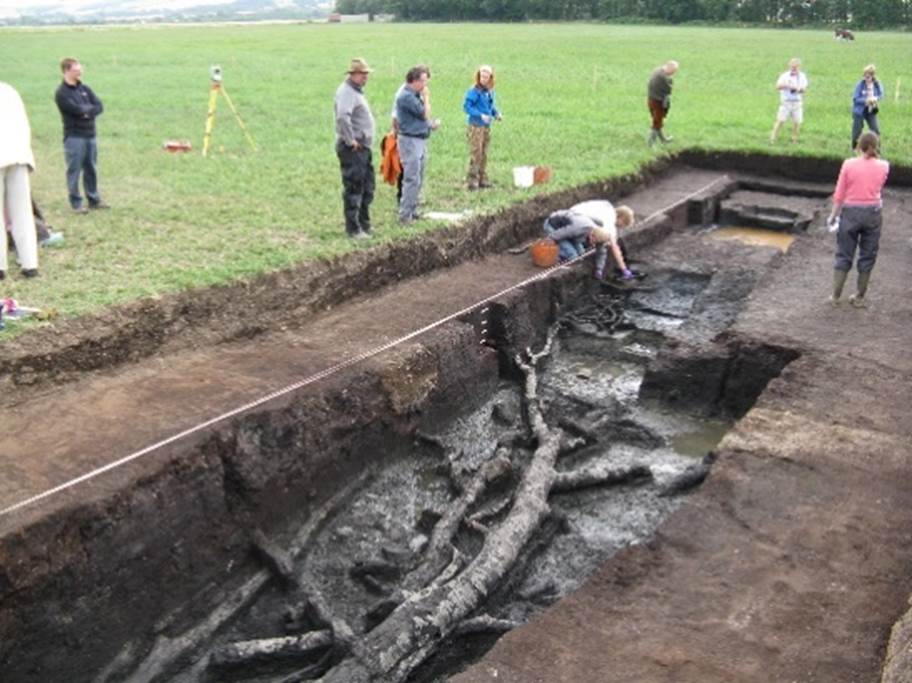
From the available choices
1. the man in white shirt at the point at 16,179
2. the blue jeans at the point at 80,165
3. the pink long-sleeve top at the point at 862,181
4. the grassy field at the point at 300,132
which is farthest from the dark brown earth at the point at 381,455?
the blue jeans at the point at 80,165

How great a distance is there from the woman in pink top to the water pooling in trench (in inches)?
93.0

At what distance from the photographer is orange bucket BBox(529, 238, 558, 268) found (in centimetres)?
1150

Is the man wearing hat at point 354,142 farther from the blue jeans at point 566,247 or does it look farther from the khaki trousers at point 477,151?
the khaki trousers at point 477,151

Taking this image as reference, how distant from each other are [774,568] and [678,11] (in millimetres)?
74179

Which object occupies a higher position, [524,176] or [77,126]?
[77,126]

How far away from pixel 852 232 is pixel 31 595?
824 cm

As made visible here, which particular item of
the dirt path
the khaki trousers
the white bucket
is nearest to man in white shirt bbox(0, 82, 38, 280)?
the dirt path

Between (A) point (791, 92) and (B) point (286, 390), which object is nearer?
(B) point (286, 390)

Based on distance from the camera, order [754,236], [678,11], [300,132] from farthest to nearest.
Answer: [678,11] < [300,132] < [754,236]

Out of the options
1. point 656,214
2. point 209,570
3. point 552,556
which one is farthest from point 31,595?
point 656,214

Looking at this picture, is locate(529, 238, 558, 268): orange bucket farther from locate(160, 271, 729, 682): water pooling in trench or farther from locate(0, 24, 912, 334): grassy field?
locate(0, 24, 912, 334): grassy field

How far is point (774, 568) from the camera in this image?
5.71 m

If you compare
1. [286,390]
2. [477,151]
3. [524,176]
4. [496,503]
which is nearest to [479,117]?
[477,151]

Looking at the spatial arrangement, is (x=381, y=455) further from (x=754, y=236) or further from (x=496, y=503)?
(x=754, y=236)
